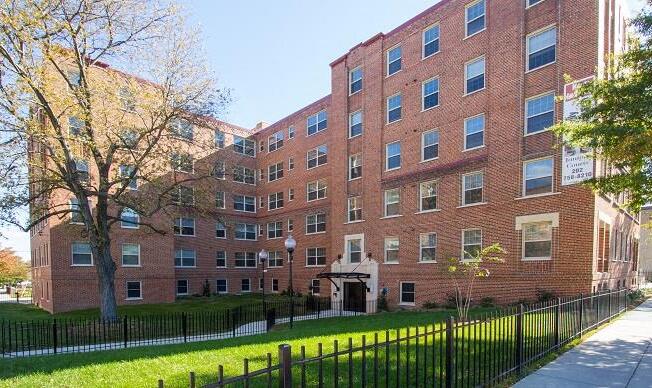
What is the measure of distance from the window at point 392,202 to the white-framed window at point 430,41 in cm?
842

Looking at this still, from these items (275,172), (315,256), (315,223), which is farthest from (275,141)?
(315,256)

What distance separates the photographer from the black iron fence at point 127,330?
1298cm

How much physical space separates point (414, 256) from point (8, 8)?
21.2 m

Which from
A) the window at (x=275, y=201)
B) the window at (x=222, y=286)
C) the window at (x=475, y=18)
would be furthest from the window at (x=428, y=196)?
the window at (x=222, y=286)

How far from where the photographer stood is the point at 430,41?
79.2 feet

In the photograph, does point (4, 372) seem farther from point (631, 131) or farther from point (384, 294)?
point (384, 294)

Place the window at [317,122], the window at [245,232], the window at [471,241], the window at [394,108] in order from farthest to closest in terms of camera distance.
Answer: the window at [245,232]
the window at [317,122]
the window at [394,108]
the window at [471,241]

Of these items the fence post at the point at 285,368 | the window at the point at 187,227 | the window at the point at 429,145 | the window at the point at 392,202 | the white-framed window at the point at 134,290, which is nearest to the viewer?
the fence post at the point at 285,368

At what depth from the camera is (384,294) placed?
24969 mm

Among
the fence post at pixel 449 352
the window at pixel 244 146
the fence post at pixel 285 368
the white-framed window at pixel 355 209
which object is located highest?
the window at pixel 244 146

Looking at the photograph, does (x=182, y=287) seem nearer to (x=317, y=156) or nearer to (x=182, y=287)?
(x=182, y=287)

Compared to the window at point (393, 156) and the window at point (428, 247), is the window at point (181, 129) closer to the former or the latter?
the window at point (393, 156)

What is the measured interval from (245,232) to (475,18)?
27489 millimetres

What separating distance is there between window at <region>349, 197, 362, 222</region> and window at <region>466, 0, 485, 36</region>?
12385 millimetres
